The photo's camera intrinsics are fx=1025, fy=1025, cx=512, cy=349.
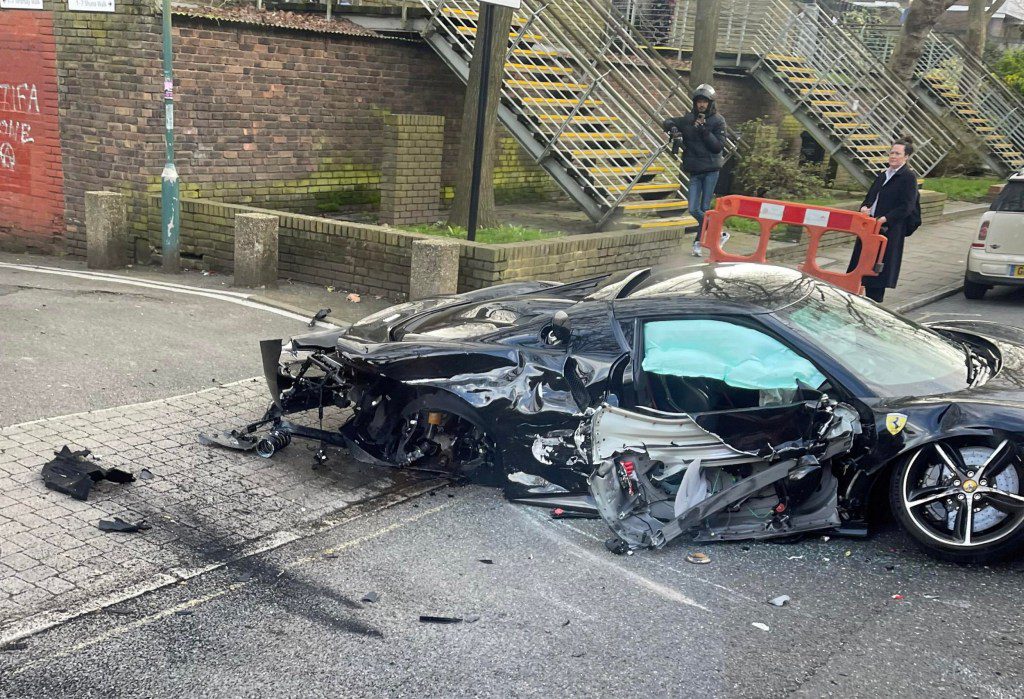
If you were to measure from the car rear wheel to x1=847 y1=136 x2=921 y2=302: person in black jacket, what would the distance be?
5165 mm

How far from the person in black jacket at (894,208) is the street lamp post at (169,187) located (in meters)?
7.31

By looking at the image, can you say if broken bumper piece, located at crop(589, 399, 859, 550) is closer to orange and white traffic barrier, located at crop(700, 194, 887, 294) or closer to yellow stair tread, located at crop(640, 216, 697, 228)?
orange and white traffic barrier, located at crop(700, 194, 887, 294)

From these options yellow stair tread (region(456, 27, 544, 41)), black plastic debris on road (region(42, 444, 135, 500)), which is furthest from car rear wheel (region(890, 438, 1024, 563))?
yellow stair tread (region(456, 27, 544, 41))

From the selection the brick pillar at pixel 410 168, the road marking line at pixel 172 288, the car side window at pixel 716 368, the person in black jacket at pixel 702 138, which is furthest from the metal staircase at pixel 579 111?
the car side window at pixel 716 368

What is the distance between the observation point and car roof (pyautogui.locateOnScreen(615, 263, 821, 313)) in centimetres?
553

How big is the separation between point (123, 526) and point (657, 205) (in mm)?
9408

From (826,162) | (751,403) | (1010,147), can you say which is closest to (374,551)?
(751,403)

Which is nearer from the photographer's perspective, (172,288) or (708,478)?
(708,478)

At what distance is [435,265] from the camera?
31.1 feet

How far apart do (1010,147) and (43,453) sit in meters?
23.4

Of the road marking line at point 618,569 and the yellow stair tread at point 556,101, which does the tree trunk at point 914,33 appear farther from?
the road marking line at point 618,569

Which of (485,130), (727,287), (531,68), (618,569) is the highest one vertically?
(531,68)

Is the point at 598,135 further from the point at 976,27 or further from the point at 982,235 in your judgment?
the point at 976,27

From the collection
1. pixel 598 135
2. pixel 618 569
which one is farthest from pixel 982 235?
pixel 618 569
